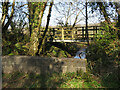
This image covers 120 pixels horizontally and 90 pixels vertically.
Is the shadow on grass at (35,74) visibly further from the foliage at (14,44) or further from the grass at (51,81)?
the foliage at (14,44)

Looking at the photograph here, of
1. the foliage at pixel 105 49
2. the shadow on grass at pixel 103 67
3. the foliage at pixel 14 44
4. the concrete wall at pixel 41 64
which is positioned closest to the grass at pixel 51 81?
the concrete wall at pixel 41 64

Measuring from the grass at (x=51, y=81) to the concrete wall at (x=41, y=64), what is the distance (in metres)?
0.21

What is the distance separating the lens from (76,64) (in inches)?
196

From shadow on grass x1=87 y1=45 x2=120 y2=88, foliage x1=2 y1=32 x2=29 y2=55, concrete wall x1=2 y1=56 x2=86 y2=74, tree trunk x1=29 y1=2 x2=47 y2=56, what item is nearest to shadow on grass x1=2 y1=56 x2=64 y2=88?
concrete wall x1=2 y1=56 x2=86 y2=74

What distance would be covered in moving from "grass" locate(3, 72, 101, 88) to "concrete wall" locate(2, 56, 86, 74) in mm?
209

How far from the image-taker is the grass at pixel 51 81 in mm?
4406

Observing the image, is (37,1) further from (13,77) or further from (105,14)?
(13,77)

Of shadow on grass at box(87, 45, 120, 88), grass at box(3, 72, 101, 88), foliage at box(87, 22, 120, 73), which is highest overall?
foliage at box(87, 22, 120, 73)

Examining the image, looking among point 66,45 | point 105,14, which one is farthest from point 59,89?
point 66,45

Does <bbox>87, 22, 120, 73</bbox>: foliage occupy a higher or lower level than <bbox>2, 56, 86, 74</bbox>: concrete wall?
higher

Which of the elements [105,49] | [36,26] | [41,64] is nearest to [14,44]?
[36,26]

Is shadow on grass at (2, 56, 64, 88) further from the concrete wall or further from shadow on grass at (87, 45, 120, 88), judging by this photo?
shadow on grass at (87, 45, 120, 88)

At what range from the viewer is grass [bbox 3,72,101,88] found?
4.41 metres

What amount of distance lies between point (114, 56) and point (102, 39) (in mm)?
792
